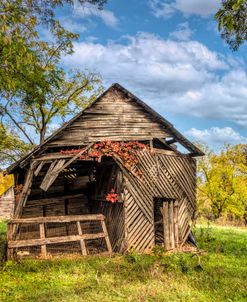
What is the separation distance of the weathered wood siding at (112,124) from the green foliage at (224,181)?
76.2 ft

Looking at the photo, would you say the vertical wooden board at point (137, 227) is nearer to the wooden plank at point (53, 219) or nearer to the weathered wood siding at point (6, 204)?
the wooden plank at point (53, 219)

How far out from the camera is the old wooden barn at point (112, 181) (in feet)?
49.1

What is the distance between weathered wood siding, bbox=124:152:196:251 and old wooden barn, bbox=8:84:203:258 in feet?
0.14

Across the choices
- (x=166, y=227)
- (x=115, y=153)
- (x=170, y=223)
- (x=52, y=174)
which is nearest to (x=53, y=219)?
(x=52, y=174)

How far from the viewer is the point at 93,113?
53.2ft

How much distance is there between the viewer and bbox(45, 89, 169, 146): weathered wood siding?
15.8m

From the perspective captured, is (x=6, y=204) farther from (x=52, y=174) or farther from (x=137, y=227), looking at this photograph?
(x=52, y=174)

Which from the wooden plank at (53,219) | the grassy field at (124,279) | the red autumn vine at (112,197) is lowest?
the grassy field at (124,279)

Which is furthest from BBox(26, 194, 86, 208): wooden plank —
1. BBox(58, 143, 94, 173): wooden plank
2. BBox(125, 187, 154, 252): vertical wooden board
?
BBox(125, 187, 154, 252): vertical wooden board

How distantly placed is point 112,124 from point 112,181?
2643mm

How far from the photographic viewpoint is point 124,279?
10.8 meters

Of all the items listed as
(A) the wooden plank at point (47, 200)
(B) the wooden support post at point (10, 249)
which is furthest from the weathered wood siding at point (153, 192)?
(B) the wooden support post at point (10, 249)

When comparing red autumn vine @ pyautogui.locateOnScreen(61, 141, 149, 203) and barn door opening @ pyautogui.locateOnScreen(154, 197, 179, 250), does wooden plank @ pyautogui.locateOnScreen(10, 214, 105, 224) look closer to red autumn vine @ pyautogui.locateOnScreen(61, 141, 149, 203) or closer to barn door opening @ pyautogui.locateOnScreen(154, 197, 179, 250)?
red autumn vine @ pyautogui.locateOnScreen(61, 141, 149, 203)

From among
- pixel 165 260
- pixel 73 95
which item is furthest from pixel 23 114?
pixel 165 260
